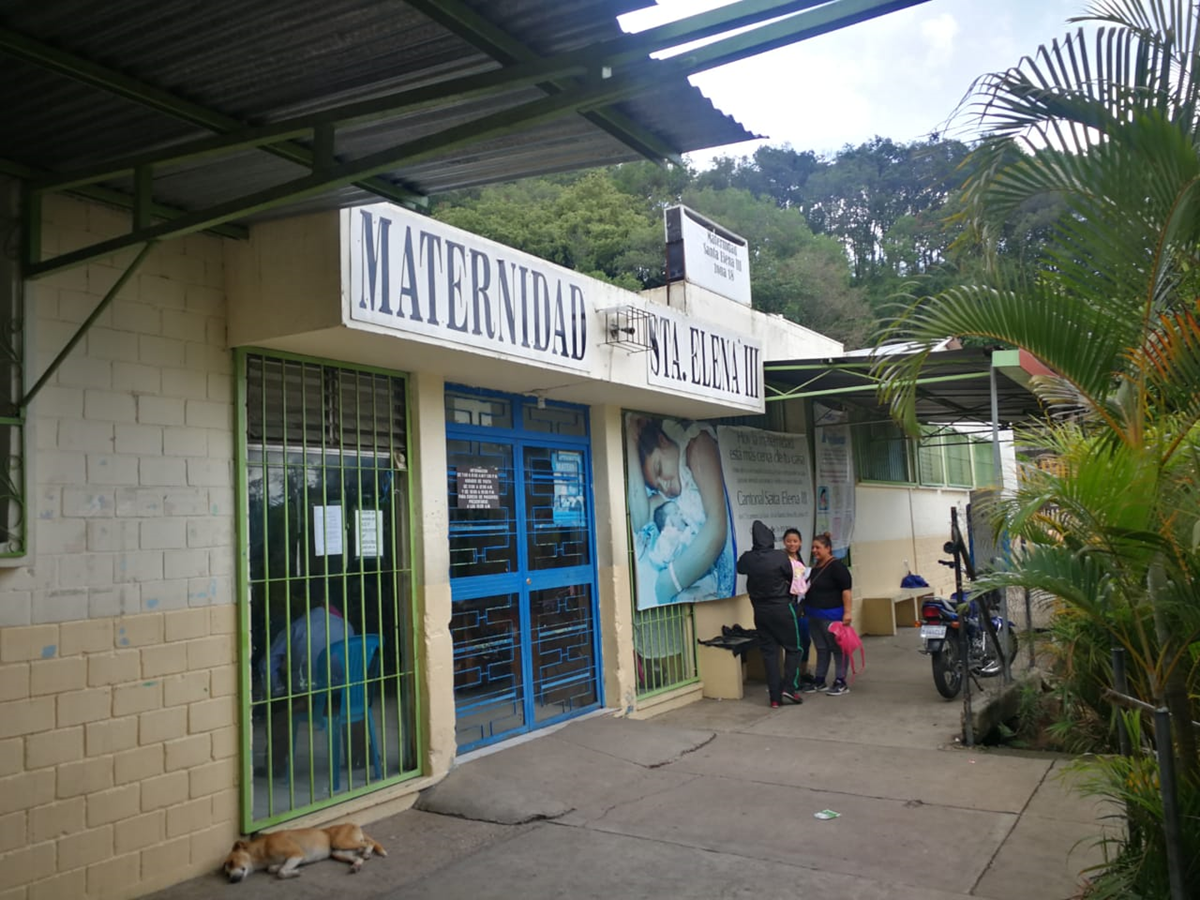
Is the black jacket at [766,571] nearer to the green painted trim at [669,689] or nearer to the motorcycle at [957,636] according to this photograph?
the green painted trim at [669,689]

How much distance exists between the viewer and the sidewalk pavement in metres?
4.96

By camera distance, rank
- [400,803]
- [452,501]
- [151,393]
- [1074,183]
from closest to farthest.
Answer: [1074,183], [151,393], [400,803], [452,501]

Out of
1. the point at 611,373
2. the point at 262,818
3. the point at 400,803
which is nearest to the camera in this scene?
the point at 262,818

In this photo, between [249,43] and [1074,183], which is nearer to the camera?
[249,43]

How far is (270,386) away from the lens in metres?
5.90

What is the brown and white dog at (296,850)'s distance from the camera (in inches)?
202

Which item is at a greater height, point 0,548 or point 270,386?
point 270,386

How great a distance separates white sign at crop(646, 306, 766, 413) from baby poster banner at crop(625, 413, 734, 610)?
710 millimetres

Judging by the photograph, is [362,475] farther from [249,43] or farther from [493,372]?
[249,43]

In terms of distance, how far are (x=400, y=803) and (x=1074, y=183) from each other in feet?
17.1

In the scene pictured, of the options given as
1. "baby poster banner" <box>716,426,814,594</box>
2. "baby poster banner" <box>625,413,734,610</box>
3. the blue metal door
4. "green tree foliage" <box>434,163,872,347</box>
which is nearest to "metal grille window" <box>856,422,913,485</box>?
"baby poster banner" <box>716,426,814,594</box>

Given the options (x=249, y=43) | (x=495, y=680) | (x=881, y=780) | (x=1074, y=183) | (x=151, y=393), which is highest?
(x=249, y=43)

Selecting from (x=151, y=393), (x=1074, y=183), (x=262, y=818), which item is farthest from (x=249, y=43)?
(x=262, y=818)

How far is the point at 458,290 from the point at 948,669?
6112 millimetres
